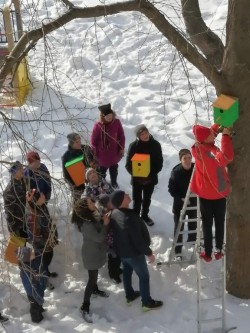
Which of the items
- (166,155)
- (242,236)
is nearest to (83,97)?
(166,155)

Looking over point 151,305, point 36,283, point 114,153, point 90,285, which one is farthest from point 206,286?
point 114,153

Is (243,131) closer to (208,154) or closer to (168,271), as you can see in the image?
(208,154)

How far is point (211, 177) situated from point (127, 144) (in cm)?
423

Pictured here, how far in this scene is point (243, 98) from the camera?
5711 mm

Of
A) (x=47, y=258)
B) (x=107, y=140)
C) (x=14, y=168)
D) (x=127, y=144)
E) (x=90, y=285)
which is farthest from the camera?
(x=127, y=144)

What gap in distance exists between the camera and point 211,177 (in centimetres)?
579

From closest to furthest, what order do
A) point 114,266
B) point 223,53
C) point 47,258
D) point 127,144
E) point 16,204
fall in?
point 223,53 → point 16,204 → point 47,258 → point 114,266 → point 127,144

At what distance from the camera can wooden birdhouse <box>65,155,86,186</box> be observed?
7520mm

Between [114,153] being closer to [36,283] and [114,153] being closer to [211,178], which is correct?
[36,283]

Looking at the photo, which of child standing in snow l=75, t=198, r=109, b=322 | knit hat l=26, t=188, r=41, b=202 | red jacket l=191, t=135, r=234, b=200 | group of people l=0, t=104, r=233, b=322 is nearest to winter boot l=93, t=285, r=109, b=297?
group of people l=0, t=104, r=233, b=322

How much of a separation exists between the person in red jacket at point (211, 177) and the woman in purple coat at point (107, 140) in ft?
7.00

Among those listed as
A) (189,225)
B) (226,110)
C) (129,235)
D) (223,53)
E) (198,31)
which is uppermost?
(198,31)

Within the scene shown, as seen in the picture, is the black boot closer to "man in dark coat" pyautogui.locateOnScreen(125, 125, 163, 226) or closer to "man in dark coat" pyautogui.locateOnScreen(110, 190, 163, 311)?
"man in dark coat" pyautogui.locateOnScreen(110, 190, 163, 311)

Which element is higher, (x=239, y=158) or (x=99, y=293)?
(x=239, y=158)
